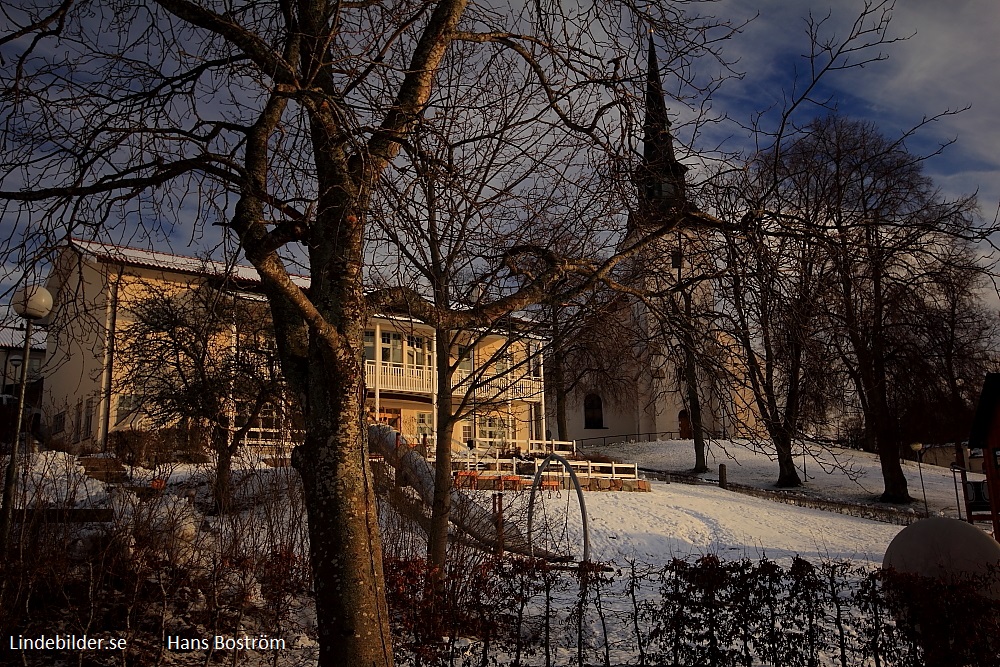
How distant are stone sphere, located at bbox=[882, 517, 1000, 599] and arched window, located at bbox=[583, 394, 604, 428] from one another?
44483 mm

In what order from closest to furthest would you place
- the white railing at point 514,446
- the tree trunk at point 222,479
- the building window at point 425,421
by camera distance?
1. the tree trunk at point 222,479
2. the white railing at point 514,446
3. the building window at point 425,421

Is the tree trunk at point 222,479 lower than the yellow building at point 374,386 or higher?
lower

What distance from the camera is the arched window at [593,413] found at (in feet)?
171

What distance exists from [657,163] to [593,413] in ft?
155

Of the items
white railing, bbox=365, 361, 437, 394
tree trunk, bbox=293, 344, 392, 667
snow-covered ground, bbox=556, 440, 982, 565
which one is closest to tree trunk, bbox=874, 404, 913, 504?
snow-covered ground, bbox=556, 440, 982, 565

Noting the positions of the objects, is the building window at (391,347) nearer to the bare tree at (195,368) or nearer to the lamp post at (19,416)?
the bare tree at (195,368)

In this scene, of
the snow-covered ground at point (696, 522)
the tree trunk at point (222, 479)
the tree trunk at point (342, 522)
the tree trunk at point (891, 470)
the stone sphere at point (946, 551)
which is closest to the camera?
the tree trunk at point (342, 522)

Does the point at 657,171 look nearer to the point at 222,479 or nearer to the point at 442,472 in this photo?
the point at 442,472

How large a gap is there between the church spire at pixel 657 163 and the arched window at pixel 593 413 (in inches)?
1822

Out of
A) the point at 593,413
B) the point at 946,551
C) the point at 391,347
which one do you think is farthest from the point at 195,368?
the point at 593,413

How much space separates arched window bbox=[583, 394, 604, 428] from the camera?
52000mm

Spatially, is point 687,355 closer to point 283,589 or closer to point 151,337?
point 283,589

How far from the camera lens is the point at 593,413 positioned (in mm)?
52125

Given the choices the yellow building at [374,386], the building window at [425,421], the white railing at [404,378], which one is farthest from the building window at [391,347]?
the building window at [425,421]
